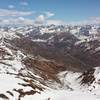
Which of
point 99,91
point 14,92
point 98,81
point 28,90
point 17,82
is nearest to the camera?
point 14,92

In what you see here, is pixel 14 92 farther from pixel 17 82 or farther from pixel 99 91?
pixel 99 91

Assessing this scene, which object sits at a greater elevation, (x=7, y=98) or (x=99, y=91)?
(x=7, y=98)

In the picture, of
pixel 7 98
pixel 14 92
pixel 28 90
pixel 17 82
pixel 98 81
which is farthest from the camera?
pixel 98 81

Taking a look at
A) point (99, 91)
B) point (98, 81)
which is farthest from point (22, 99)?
point (98, 81)

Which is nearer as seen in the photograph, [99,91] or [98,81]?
[99,91]

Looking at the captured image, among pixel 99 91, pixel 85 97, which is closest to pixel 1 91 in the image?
pixel 85 97

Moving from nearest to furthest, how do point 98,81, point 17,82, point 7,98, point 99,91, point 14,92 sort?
point 7,98
point 14,92
point 17,82
point 99,91
point 98,81

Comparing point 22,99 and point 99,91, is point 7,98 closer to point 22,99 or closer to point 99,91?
point 22,99

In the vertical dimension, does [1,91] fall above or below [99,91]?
above

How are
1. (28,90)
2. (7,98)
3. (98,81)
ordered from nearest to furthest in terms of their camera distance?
(7,98) → (28,90) → (98,81)
